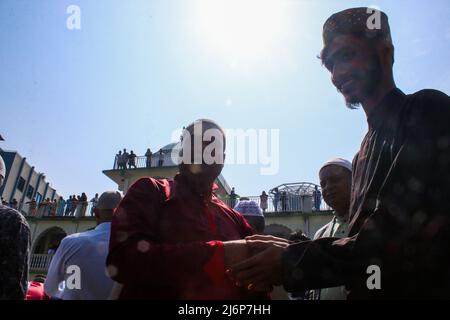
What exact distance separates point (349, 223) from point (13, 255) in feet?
8.23

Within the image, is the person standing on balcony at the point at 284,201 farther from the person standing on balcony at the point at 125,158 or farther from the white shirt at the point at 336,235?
the white shirt at the point at 336,235

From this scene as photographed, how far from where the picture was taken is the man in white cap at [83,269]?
2.92 meters

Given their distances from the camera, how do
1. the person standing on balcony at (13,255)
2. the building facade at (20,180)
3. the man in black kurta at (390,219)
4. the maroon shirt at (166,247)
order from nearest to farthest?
the man in black kurta at (390,219), the maroon shirt at (166,247), the person standing on balcony at (13,255), the building facade at (20,180)

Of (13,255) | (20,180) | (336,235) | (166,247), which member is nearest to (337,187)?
(336,235)

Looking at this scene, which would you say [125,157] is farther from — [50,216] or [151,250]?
[151,250]

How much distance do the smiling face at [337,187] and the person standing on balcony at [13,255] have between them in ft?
9.45

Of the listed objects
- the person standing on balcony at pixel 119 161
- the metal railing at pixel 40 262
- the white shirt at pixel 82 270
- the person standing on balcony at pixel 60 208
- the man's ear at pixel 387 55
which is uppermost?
the person standing on balcony at pixel 119 161

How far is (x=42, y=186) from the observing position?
42.0 meters

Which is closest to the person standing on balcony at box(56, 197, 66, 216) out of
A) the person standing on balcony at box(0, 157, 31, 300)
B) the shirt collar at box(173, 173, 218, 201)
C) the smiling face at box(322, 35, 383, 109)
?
the person standing on balcony at box(0, 157, 31, 300)

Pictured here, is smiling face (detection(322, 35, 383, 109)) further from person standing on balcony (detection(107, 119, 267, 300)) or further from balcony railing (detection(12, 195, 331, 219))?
balcony railing (detection(12, 195, 331, 219))

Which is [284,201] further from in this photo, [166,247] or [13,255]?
[166,247]

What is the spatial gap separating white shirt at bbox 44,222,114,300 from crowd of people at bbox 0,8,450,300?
1.44m

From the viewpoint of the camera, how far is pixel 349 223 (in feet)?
5.17

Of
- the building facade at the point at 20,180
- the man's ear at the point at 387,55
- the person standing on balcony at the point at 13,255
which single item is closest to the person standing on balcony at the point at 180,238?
the man's ear at the point at 387,55
